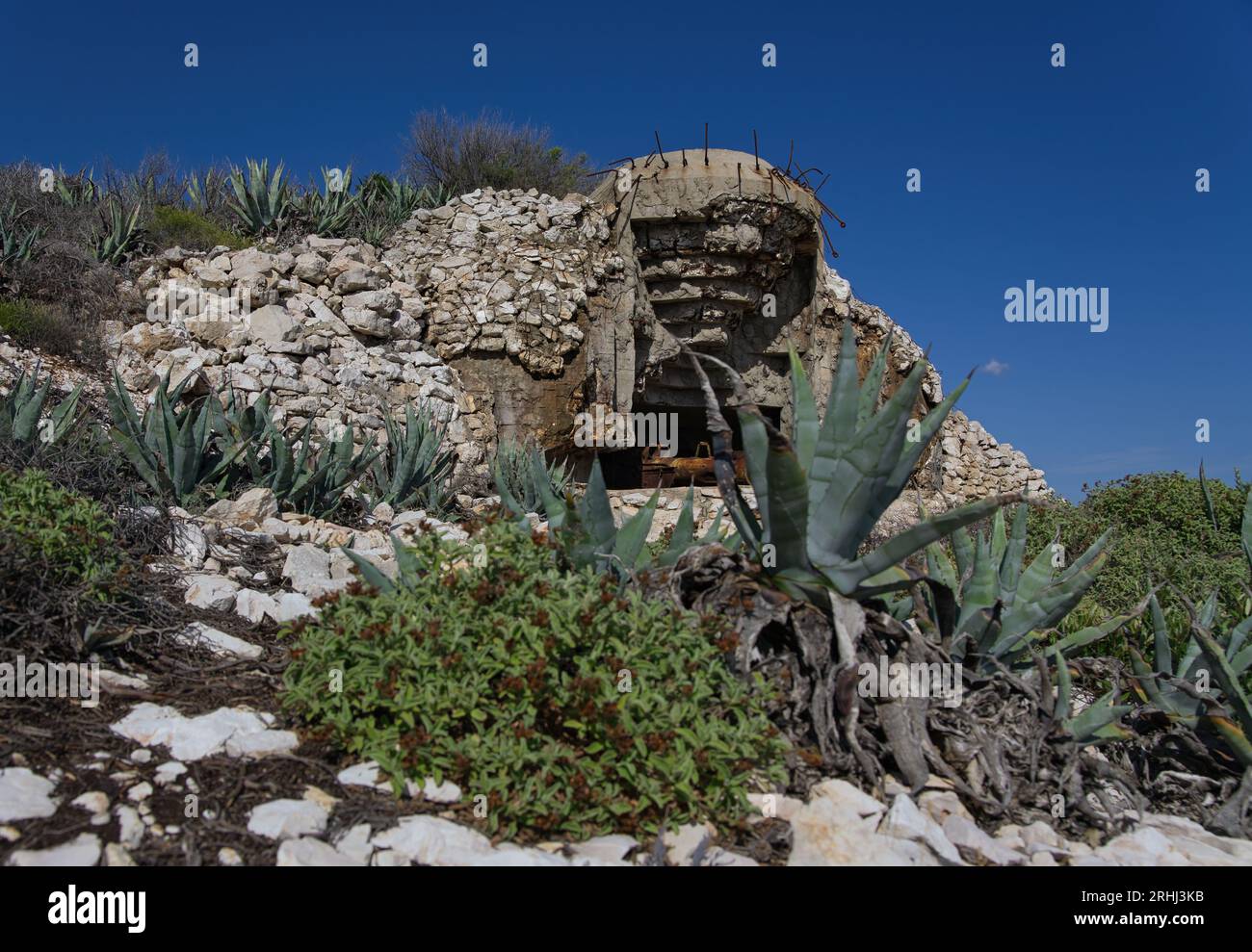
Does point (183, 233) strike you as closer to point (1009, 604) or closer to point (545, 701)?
point (545, 701)

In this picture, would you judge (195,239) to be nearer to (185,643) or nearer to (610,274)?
(610,274)

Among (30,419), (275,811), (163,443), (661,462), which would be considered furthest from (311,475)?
(661,462)

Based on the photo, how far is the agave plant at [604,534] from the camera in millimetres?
3293

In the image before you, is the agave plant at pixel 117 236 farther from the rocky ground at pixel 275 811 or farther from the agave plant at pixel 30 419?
the rocky ground at pixel 275 811

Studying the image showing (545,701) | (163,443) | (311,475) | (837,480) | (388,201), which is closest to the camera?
(545,701)

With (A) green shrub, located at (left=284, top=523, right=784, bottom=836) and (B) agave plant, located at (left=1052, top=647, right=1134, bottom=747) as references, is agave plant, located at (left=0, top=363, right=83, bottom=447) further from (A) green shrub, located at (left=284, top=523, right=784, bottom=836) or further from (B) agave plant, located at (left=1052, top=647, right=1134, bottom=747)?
(B) agave plant, located at (left=1052, top=647, right=1134, bottom=747)

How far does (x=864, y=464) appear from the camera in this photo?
297 centimetres

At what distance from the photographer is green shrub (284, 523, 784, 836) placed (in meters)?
2.50

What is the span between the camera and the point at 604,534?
338 centimetres

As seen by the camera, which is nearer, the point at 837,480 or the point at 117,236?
the point at 837,480

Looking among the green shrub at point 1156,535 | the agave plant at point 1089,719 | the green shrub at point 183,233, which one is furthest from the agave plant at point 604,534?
the green shrub at point 183,233

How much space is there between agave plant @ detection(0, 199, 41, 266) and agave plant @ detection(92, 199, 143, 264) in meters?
0.65

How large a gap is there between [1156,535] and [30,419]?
1002cm
